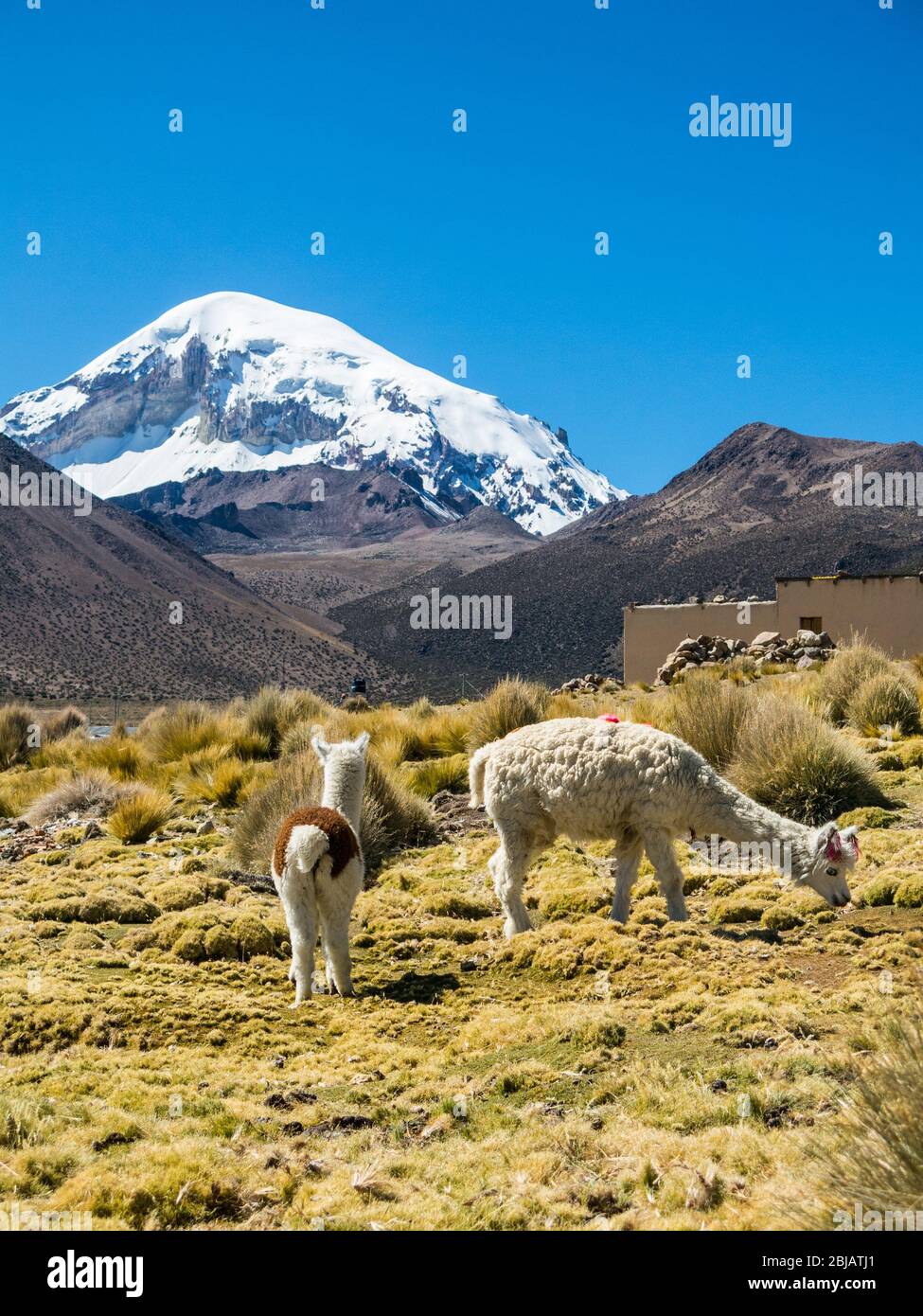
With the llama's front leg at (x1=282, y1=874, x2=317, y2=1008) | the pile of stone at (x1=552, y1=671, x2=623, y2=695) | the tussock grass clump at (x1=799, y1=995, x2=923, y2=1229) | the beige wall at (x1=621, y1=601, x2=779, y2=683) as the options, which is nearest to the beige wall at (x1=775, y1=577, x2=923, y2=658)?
the beige wall at (x1=621, y1=601, x2=779, y2=683)

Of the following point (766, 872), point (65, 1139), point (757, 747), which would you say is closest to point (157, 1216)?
point (65, 1139)

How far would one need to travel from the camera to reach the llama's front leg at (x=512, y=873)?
8.43 m

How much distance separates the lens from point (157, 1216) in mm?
4453

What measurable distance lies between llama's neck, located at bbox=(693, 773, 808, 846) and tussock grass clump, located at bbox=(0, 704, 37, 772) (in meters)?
17.3

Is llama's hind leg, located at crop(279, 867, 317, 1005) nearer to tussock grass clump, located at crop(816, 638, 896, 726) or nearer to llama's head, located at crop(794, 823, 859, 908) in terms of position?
llama's head, located at crop(794, 823, 859, 908)

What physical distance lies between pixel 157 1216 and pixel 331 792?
4326 mm

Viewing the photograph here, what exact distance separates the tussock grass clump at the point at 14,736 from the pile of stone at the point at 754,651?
13874 mm

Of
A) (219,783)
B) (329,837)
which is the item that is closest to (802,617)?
(219,783)

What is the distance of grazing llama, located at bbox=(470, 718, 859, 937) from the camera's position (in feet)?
26.5

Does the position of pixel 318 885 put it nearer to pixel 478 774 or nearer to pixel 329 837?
pixel 329 837

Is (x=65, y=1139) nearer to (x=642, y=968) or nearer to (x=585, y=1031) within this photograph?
(x=585, y=1031)
